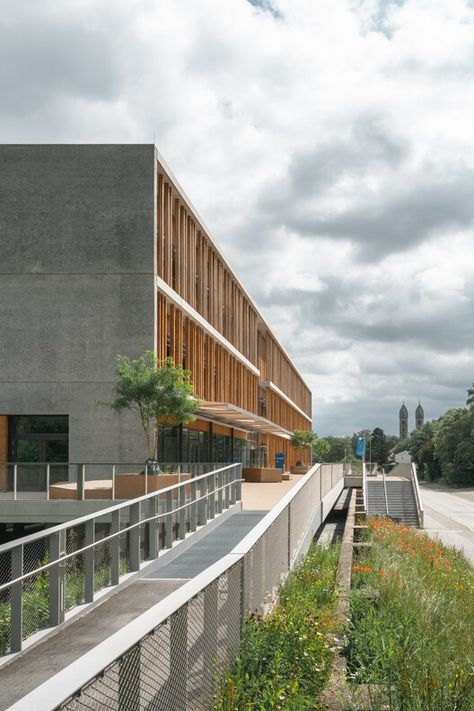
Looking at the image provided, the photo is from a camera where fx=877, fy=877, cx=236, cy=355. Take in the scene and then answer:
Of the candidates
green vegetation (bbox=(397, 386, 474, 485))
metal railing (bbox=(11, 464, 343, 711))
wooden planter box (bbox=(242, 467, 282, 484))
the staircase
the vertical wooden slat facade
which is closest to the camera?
metal railing (bbox=(11, 464, 343, 711))

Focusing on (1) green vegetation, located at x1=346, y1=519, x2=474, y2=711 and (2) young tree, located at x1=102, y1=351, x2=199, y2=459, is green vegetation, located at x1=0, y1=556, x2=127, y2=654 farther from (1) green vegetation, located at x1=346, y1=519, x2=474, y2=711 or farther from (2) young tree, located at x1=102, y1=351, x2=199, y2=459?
(2) young tree, located at x1=102, y1=351, x2=199, y2=459

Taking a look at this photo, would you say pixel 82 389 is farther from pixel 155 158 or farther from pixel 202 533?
pixel 202 533

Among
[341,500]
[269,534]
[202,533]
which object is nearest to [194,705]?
[269,534]

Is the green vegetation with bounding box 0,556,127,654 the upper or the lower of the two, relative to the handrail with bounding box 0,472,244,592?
lower

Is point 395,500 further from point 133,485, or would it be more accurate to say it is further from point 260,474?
point 133,485

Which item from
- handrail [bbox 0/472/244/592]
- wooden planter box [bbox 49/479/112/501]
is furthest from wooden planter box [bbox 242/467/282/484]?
handrail [bbox 0/472/244/592]

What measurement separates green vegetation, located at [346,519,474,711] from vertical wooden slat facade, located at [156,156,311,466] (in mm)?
23609

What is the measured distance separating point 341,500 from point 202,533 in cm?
5037

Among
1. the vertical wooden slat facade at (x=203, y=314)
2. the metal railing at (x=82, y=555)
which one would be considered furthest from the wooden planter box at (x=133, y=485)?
the vertical wooden slat facade at (x=203, y=314)

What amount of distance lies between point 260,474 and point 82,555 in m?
36.0

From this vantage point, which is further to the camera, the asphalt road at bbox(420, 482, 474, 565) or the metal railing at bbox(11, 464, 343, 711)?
the asphalt road at bbox(420, 482, 474, 565)

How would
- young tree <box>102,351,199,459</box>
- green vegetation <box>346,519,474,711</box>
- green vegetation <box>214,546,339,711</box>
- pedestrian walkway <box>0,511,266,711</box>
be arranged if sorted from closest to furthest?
green vegetation <box>214,546,339,711</box>, green vegetation <box>346,519,474,711</box>, pedestrian walkway <box>0,511,266,711</box>, young tree <box>102,351,199,459</box>

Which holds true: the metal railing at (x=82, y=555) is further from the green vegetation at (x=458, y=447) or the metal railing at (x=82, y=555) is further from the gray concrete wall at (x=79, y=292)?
the green vegetation at (x=458, y=447)

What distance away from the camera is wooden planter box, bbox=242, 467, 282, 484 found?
48.0 m
